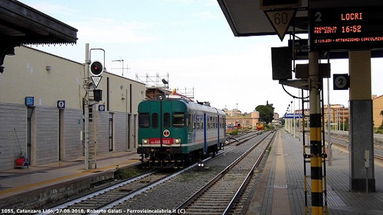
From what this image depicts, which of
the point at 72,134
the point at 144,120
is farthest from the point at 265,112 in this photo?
the point at 144,120

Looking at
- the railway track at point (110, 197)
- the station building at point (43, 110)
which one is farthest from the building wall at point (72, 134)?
the railway track at point (110, 197)

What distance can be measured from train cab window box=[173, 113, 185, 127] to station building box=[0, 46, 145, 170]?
11.1ft

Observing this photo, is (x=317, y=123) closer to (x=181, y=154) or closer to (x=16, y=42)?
(x=16, y=42)

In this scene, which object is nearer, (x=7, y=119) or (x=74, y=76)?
(x=7, y=119)

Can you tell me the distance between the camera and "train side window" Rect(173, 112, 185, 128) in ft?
67.4

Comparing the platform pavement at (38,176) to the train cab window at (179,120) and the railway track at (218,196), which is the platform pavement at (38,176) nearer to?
the train cab window at (179,120)

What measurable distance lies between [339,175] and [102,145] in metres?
15.0

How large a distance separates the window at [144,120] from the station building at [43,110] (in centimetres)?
195

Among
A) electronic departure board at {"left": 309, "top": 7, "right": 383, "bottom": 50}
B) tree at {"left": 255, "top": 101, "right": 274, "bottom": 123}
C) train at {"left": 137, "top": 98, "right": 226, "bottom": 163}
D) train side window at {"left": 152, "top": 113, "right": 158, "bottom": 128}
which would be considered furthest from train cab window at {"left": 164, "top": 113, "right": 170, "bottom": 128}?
tree at {"left": 255, "top": 101, "right": 274, "bottom": 123}

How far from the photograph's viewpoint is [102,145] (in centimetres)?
2759

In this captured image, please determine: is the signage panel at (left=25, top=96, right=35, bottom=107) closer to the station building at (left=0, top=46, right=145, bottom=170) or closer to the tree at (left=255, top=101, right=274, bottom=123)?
the station building at (left=0, top=46, right=145, bottom=170)

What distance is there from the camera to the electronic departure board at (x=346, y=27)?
738 cm

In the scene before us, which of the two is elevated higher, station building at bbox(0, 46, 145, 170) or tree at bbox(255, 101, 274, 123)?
tree at bbox(255, 101, 274, 123)

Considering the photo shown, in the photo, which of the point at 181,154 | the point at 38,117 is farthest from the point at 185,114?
the point at 38,117
